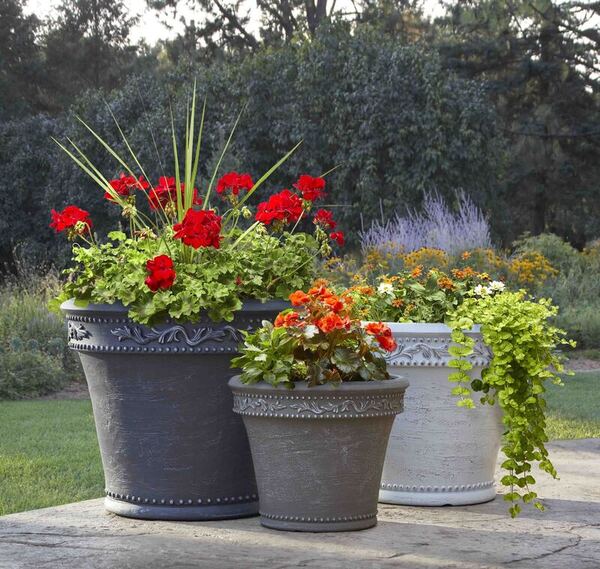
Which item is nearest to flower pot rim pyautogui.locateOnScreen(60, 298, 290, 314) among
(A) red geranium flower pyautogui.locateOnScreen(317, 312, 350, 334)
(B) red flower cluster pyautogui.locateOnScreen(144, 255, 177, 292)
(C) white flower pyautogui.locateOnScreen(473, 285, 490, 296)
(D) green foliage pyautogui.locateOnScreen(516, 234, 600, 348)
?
(B) red flower cluster pyautogui.locateOnScreen(144, 255, 177, 292)

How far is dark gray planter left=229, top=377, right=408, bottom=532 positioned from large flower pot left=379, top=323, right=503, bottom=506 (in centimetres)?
45

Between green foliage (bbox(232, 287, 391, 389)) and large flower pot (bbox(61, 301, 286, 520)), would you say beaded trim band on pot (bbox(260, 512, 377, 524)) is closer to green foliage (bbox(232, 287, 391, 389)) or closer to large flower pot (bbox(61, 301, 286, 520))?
large flower pot (bbox(61, 301, 286, 520))

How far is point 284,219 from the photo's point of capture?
4125 mm

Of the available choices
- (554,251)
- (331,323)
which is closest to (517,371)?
(331,323)

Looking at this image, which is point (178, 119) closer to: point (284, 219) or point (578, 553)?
point (284, 219)

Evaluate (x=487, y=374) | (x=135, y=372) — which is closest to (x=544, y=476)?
(x=487, y=374)

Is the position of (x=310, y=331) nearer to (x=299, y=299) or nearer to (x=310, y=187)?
(x=299, y=299)

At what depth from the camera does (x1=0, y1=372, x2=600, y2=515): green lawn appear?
16.2ft

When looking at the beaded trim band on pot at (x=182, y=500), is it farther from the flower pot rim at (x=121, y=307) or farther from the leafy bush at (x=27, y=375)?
the leafy bush at (x=27, y=375)

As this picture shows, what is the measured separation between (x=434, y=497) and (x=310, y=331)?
40.7 inches

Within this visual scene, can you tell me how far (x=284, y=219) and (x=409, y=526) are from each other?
1.32m

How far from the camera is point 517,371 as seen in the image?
12.5ft

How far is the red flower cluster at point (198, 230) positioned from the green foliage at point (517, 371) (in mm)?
1002

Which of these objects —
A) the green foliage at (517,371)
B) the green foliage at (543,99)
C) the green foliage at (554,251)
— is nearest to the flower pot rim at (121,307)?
the green foliage at (517,371)
